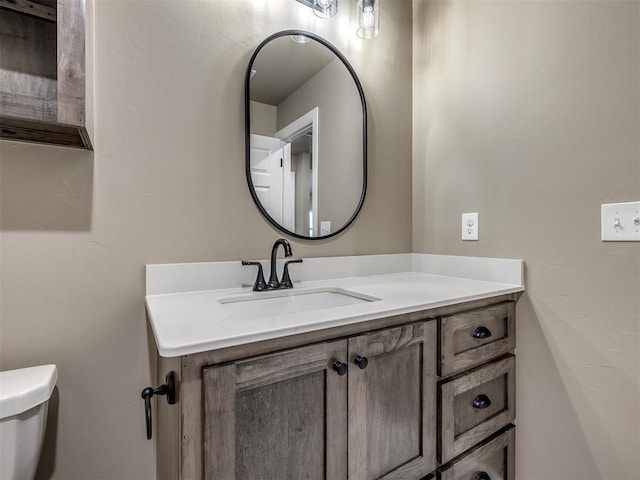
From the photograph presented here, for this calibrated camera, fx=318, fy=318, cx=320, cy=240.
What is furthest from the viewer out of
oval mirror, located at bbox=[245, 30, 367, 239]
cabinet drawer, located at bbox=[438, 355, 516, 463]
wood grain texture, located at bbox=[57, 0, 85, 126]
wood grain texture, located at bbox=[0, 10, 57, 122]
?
oval mirror, located at bbox=[245, 30, 367, 239]

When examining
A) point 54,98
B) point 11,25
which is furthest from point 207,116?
point 11,25

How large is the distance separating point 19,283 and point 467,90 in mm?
1759

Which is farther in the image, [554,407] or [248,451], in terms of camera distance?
[554,407]

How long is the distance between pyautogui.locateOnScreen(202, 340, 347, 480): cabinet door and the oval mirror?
667mm

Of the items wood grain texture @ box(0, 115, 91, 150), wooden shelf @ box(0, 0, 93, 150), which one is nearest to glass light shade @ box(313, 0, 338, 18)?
wooden shelf @ box(0, 0, 93, 150)

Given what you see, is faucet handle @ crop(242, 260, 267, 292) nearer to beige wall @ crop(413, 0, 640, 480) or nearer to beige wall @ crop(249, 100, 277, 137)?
beige wall @ crop(249, 100, 277, 137)

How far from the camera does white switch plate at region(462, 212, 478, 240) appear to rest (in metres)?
1.36

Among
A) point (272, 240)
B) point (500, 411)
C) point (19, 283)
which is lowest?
point (500, 411)

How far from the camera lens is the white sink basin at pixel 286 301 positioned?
1.05 meters

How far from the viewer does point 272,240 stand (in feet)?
4.14

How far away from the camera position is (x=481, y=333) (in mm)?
1064

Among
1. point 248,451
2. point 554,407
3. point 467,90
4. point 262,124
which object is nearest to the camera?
point 248,451

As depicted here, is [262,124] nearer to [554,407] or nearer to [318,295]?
[318,295]

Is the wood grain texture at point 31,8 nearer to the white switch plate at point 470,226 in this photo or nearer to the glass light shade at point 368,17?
the glass light shade at point 368,17
